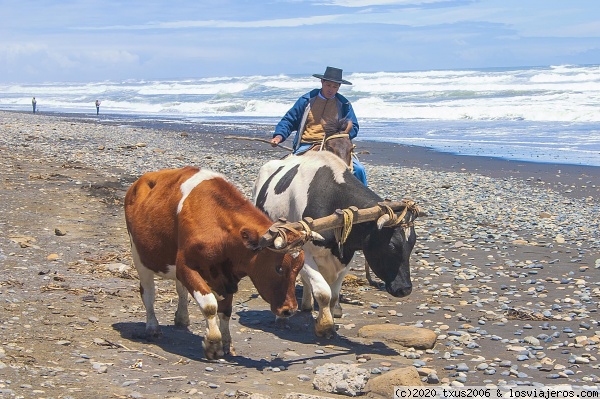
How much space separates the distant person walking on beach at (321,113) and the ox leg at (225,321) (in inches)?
124

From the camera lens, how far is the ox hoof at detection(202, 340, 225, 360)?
22.8ft

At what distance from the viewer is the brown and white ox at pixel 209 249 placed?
685 cm

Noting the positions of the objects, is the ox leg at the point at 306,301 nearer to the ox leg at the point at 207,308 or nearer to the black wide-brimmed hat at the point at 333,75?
the ox leg at the point at 207,308

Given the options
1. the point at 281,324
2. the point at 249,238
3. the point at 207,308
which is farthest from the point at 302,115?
the point at 207,308

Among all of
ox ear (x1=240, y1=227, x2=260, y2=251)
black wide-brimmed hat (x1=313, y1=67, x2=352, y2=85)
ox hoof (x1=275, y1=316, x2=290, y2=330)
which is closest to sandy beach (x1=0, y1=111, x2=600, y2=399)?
ox hoof (x1=275, y1=316, x2=290, y2=330)

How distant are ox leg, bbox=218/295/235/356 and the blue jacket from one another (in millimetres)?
3504

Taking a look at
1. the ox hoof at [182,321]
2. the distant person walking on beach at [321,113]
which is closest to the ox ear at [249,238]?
the ox hoof at [182,321]

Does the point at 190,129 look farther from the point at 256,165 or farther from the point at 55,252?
the point at 55,252

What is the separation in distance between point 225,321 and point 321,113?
368 centimetres

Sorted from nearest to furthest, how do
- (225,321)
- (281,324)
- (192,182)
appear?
(225,321) < (192,182) < (281,324)

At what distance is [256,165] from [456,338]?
14.5 m

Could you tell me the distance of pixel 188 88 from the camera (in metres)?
100

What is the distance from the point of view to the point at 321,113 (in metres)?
10.2

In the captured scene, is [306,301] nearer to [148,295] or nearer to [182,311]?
[182,311]
